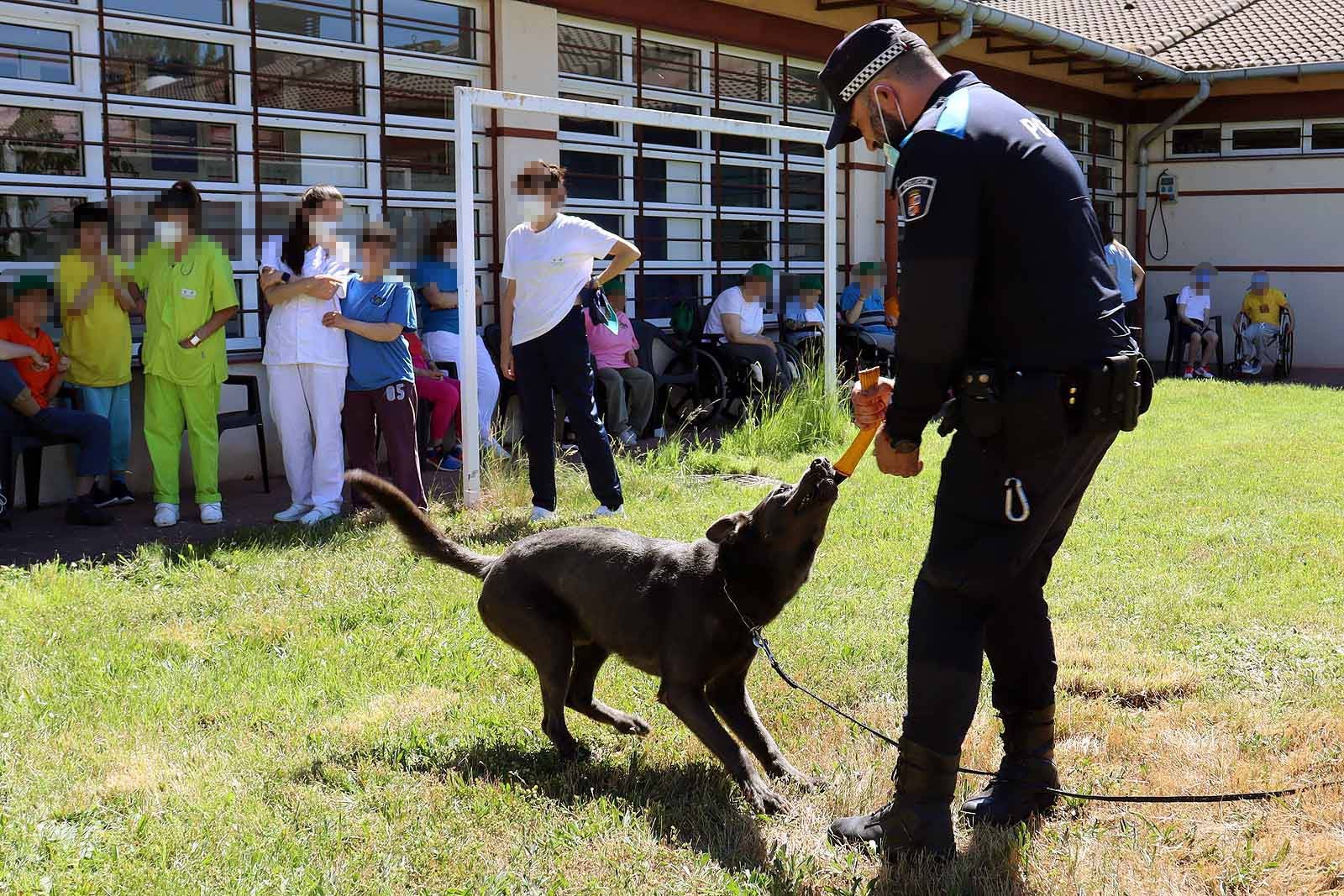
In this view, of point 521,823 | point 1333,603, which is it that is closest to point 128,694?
point 521,823

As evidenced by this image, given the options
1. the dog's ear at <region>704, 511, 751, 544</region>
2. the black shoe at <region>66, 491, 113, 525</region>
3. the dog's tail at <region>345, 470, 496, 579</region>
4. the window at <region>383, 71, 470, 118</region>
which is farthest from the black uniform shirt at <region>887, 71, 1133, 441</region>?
the window at <region>383, 71, 470, 118</region>

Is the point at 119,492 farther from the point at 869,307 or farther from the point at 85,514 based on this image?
the point at 869,307

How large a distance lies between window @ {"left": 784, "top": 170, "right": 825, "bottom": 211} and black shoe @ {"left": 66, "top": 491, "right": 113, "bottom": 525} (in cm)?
849

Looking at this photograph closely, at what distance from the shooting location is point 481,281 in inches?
428

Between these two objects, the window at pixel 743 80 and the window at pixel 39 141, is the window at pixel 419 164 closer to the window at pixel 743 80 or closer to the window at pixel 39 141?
the window at pixel 39 141

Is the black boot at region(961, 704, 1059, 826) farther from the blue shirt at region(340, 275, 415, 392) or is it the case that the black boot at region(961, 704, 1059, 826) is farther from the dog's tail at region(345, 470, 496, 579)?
the blue shirt at region(340, 275, 415, 392)

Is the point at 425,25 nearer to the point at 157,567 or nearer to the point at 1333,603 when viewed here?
the point at 157,567

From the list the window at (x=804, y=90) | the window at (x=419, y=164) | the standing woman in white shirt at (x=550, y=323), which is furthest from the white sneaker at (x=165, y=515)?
the window at (x=804, y=90)

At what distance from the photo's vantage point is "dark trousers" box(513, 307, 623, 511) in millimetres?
7676

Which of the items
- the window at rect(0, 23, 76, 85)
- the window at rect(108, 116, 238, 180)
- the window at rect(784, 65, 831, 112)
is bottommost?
the window at rect(108, 116, 238, 180)

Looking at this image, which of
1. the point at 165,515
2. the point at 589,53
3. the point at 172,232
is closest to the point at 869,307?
the point at 589,53

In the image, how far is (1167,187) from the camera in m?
20.6

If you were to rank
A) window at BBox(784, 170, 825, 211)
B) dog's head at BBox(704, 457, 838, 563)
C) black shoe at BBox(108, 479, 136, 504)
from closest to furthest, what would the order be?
dog's head at BBox(704, 457, 838, 563)
black shoe at BBox(108, 479, 136, 504)
window at BBox(784, 170, 825, 211)

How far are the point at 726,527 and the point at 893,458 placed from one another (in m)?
0.56
